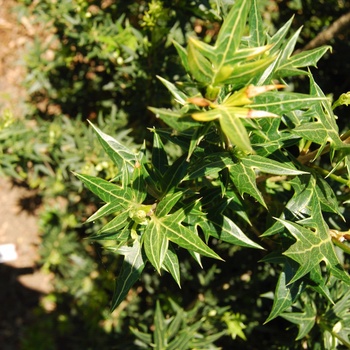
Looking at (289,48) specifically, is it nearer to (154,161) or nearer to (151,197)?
(154,161)

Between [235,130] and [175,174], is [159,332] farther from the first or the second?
[235,130]

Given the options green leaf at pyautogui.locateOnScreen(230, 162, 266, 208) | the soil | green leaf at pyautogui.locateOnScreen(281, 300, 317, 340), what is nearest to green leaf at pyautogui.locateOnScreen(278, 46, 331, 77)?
green leaf at pyautogui.locateOnScreen(230, 162, 266, 208)

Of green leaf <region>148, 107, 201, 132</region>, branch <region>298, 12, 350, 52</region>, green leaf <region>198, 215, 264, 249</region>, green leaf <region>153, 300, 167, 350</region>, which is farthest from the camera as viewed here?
branch <region>298, 12, 350, 52</region>

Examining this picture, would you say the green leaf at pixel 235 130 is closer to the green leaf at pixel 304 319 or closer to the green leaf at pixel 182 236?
the green leaf at pixel 182 236

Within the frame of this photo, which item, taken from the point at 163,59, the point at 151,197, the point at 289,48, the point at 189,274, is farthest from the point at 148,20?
the point at 189,274

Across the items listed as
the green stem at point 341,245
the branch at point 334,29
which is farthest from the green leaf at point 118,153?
the branch at point 334,29

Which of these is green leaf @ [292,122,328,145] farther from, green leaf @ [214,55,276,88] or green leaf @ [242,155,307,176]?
green leaf @ [214,55,276,88]
